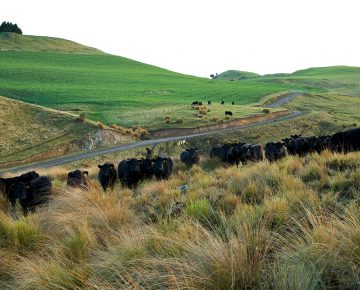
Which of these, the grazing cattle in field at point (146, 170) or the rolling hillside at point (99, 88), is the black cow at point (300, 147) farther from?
the rolling hillside at point (99, 88)

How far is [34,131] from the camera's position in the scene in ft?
143

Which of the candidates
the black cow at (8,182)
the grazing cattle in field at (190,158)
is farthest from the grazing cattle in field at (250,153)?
the black cow at (8,182)

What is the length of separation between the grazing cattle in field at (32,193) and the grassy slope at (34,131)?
25.2 meters

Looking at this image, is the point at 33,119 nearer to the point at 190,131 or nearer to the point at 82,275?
the point at 190,131

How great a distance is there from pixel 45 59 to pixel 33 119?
225 ft

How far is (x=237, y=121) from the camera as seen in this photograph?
5297 centimetres

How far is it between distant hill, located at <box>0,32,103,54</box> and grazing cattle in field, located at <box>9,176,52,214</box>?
360 feet

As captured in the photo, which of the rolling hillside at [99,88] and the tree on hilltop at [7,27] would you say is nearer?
the rolling hillside at [99,88]

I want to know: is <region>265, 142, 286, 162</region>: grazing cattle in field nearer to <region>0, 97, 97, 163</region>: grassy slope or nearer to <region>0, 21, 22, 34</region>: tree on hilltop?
<region>0, 97, 97, 163</region>: grassy slope

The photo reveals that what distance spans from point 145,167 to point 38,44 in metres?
120

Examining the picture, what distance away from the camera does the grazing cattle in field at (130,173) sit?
54.5ft

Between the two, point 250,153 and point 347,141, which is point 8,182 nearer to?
point 250,153

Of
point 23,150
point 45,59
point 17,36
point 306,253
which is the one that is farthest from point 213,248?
point 17,36

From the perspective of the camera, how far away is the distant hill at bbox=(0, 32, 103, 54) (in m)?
119
